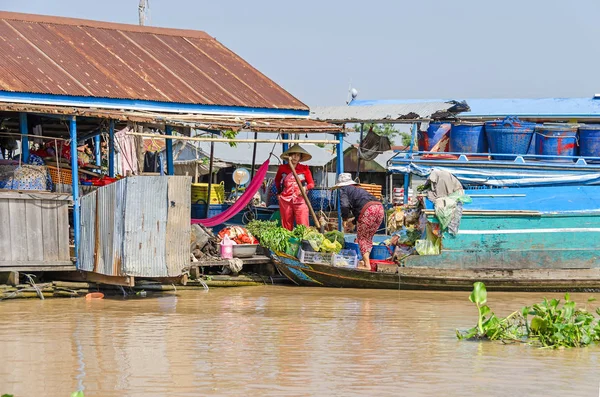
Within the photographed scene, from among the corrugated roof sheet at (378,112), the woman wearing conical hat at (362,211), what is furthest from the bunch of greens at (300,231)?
the corrugated roof sheet at (378,112)

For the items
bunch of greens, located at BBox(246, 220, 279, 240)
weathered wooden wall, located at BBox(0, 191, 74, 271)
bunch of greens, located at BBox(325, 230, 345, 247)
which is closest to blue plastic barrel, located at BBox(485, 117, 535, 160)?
bunch of greens, located at BBox(325, 230, 345, 247)

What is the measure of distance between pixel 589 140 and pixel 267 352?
8.02m

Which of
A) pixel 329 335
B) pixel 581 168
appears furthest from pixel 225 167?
pixel 329 335

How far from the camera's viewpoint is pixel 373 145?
1761 centimetres

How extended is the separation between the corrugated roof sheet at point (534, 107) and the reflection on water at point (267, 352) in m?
4.85

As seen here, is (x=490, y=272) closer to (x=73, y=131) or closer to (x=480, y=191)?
(x=480, y=191)

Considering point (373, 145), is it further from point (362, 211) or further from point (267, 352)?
point (267, 352)

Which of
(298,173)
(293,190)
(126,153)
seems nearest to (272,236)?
(293,190)

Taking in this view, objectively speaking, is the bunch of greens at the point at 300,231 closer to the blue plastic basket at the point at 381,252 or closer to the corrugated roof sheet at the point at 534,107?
the blue plastic basket at the point at 381,252

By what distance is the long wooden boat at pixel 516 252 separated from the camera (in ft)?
43.6

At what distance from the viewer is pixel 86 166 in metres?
15.4

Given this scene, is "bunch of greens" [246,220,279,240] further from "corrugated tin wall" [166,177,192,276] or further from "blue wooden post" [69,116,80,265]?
"blue wooden post" [69,116,80,265]

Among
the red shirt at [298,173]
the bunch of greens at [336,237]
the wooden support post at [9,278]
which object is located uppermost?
the red shirt at [298,173]

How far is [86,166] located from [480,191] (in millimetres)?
6308
